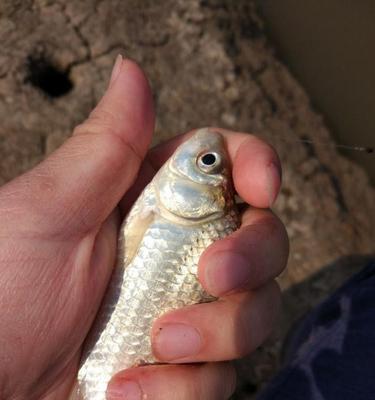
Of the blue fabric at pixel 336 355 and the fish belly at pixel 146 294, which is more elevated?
the fish belly at pixel 146 294

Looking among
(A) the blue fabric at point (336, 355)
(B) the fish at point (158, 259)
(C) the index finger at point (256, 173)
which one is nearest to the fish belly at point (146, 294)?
(B) the fish at point (158, 259)

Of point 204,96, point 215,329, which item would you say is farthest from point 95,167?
point 204,96

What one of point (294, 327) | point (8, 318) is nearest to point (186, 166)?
point (8, 318)

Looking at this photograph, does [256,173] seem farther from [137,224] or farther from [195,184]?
[137,224]

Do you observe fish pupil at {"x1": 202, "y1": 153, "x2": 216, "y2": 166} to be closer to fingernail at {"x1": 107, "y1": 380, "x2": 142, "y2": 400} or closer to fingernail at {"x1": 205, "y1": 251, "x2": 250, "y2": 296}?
fingernail at {"x1": 205, "y1": 251, "x2": 250, "y2": 296}

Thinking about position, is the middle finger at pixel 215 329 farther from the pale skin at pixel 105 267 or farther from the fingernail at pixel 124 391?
the fingernail at pixel 124 391

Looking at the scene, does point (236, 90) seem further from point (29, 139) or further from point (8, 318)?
point (8, 318)
